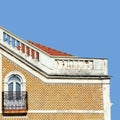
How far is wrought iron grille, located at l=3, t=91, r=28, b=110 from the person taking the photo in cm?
2623

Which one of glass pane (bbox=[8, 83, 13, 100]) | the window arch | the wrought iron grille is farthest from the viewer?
the window arch

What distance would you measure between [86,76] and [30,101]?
3.03m

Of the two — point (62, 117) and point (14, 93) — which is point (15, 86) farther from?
point (62, 117)

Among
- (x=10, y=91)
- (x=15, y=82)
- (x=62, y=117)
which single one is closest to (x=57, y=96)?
(x=62, y=117)

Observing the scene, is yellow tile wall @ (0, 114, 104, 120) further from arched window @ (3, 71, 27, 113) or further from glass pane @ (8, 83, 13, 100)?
glass pane @ (8, 83, 13, 100)

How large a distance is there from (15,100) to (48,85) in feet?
5.78

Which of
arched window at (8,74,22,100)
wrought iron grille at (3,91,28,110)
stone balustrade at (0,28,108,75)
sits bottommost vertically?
wrought iron grille at (3,91,28,110)

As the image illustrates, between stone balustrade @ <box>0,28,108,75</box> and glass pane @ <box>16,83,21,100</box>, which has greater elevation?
stone balustrade @ <box>0,28,108,75</box>

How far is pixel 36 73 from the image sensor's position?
26.8 m

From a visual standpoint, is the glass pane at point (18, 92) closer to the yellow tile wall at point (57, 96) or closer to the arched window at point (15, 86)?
the arched window at point (15, 86)

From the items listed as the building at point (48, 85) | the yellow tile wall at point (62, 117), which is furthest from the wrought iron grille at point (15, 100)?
the yellow tile wall at point (62, 117)

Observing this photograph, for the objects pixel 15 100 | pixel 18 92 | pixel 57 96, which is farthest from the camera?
pixel 57 96

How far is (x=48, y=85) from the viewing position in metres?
26.8

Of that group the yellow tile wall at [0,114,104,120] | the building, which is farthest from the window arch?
the yellow tile wall at [0,114,104,120]
